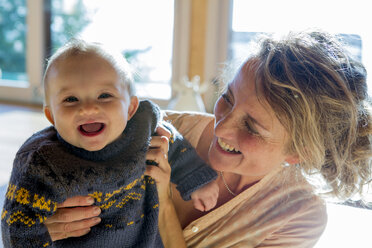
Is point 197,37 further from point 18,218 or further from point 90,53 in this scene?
point 18,218

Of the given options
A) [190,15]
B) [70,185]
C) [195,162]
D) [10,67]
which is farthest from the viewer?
[10,67]

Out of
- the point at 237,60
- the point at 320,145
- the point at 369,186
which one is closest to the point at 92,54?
the point at 237,60

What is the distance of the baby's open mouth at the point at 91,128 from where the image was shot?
0.85 m

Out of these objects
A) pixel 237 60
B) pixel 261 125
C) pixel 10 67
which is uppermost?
pixel 237 60

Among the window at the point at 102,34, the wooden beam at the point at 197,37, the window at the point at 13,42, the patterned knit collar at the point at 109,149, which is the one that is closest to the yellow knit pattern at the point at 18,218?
the patterned knit collar at the point at 109,149

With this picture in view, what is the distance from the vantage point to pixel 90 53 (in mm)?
879

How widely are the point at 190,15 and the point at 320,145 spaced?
2633 mm

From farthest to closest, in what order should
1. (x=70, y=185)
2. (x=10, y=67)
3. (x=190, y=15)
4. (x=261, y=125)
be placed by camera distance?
(x=10, y=67) → (x=190, y=15) → (x=261, y=125) → (x=70, y=185)

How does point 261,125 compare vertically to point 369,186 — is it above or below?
above

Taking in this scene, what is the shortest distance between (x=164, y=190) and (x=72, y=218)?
0.28 metres

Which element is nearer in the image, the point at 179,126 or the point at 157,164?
the point at 157,164

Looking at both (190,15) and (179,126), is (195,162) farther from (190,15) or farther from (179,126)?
(190,15)

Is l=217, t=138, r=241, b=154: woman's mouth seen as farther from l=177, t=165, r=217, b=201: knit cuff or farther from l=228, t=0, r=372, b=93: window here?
l=228, t=0, r=372, b=93: window

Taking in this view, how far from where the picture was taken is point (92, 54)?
879 mm
